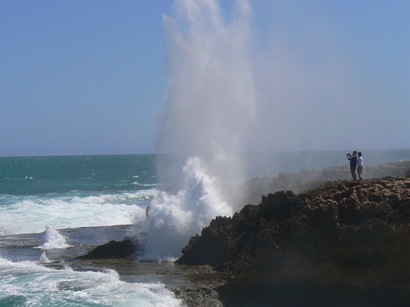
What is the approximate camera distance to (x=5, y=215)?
33.9 metres

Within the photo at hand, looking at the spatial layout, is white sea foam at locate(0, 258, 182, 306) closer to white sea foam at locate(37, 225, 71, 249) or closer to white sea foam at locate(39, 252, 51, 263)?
white sea foam at locate(39, 252, 51, 263)

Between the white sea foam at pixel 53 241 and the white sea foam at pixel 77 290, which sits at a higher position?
the white sea foam at pixel 53 241

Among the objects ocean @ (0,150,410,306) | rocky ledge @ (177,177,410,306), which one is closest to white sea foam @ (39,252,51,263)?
ocean @ (0,150,410,306)

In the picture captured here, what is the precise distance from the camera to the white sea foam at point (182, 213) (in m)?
17.8

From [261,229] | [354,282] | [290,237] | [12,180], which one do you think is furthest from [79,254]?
[12,180]

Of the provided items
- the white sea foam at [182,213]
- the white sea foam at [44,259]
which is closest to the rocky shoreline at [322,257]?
the white sea foam at [182,213]

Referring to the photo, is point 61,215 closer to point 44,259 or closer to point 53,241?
point 53,241

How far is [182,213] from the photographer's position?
19.2m

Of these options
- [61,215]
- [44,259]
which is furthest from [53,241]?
[61,215]

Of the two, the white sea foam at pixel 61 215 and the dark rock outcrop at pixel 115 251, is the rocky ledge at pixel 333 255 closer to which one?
the dark rock outcrop at pixel 115 251

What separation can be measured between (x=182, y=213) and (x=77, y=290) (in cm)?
665

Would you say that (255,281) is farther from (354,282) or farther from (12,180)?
(12,180)

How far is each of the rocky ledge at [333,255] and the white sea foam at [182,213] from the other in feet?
14.1

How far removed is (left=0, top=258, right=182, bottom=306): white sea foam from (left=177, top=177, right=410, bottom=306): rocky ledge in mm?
1540
